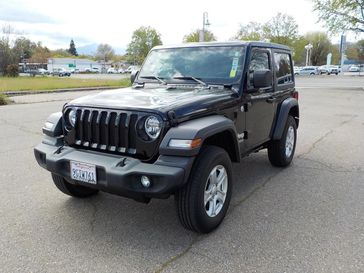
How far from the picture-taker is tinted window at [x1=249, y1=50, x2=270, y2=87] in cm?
428

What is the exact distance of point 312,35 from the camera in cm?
8294

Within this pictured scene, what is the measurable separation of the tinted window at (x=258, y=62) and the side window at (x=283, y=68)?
0.40 meters

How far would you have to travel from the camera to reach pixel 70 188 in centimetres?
407

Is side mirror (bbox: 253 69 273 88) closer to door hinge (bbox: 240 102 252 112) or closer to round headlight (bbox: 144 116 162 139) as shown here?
door hinge (bbox: 240 102 252 112)

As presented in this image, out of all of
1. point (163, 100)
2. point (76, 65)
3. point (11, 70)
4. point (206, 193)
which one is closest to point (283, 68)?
point (163, 100)

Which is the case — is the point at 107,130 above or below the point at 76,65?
below

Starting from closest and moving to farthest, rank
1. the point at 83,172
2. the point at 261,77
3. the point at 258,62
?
1. the point at 83,172
2. the point at 261,77
3. the point at 258,62

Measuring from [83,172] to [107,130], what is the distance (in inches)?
17.3

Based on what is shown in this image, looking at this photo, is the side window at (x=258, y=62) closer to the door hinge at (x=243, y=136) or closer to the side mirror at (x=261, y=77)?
the side mirror at (x=261, y=77)

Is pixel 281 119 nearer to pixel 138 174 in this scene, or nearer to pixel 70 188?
pixel 138 174

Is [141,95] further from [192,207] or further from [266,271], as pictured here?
[266,271]

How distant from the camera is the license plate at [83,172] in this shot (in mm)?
3166

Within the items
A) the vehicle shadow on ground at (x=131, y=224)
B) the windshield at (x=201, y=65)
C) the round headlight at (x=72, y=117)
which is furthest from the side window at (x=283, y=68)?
the round headlight at (x=72, y=117)

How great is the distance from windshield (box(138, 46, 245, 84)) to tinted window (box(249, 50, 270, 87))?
0.16 m
